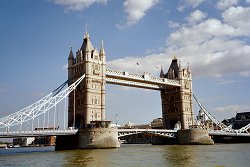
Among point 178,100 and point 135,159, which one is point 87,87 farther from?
point 178,100

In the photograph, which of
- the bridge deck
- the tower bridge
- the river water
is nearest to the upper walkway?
the tower bridge

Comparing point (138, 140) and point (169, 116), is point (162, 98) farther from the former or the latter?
point (138, 140)

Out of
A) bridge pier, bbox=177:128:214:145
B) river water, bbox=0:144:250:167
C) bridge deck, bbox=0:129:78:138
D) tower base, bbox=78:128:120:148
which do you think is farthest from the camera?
bridge pier, bbox=177:128:214:145

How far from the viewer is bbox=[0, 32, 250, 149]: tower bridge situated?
51.6 m

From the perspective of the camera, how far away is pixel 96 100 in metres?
61.3

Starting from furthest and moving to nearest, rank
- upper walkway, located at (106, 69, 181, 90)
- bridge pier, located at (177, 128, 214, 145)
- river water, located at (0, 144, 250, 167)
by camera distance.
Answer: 1. bridge pier, located at (177, 128, 214, 145)
2. upper walkway, located at (106, 69, 181, 90)
3. river water, located at (0, 144, 250, 167)

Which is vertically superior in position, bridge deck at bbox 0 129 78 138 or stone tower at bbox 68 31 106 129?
stone tower at bbox 68 31 106 129

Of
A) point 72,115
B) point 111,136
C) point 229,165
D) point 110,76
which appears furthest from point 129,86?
point 229,165

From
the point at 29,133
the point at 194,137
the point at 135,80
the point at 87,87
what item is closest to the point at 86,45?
the point at 87,87

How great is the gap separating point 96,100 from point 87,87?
10.8ft

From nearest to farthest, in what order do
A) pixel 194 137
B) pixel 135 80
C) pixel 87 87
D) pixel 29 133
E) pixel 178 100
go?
pixel 29 133 < pixel 87 87 < pixel 135 80 < pixel 194 137 < pixel 178 100

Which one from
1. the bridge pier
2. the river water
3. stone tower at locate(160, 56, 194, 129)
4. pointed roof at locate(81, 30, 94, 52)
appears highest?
pointed roof at locate(81, 30, 94, 52)

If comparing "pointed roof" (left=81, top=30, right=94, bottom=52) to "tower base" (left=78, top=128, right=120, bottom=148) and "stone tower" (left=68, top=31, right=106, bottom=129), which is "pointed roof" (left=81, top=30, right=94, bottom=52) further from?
"tower base" (left=78, top=128, right=120, bottom=148)

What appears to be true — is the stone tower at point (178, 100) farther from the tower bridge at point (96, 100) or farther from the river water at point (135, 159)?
the river water at point (135, 159)
